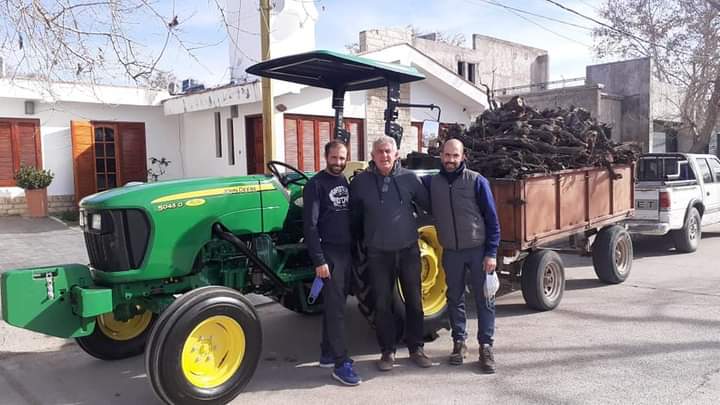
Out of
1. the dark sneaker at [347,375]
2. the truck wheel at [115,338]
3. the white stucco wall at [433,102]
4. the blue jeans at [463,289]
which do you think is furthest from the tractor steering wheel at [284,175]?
the white stucco wall at [433,102]

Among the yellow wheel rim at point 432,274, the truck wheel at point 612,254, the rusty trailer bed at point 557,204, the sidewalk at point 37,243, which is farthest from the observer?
the sidewalk at point 37,243

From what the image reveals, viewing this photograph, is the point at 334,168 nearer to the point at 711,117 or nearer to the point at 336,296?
the point at 336,296

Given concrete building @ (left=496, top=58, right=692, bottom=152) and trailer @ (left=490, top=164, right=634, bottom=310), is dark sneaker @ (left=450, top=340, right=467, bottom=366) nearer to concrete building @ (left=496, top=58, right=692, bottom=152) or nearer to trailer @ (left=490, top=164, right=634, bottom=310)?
trailer @ (left=490, top=164, right=634, bottom=310)

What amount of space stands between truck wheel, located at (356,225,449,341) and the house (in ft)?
Answer: 28.6

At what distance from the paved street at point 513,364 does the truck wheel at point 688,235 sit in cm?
Answer: 310

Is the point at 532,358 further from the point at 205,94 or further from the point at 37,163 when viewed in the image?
the point at 37,163

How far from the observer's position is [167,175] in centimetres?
1566

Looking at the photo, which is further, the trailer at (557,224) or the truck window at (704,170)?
the truck window at (704,170)

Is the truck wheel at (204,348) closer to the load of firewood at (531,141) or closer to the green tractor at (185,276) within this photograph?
the green tractor at (185,276)

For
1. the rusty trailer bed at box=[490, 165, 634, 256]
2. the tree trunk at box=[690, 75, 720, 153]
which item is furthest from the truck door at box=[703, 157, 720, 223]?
the tree trunk at box=[690, 75, 720, 153]

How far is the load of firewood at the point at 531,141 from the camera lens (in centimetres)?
669

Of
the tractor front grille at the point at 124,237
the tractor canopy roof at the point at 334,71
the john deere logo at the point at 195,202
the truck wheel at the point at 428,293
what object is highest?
the tractor canopy roof at the point at 334,71

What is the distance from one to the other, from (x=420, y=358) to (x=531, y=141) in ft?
10.2

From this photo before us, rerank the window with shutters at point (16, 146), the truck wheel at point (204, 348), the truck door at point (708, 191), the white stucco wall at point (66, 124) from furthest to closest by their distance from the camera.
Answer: the white stucco wall at point (66, 124)
the window with shutters at point (16, 146)
the truck door at point (708, 191)
the truck wheel at point (204, 348)
